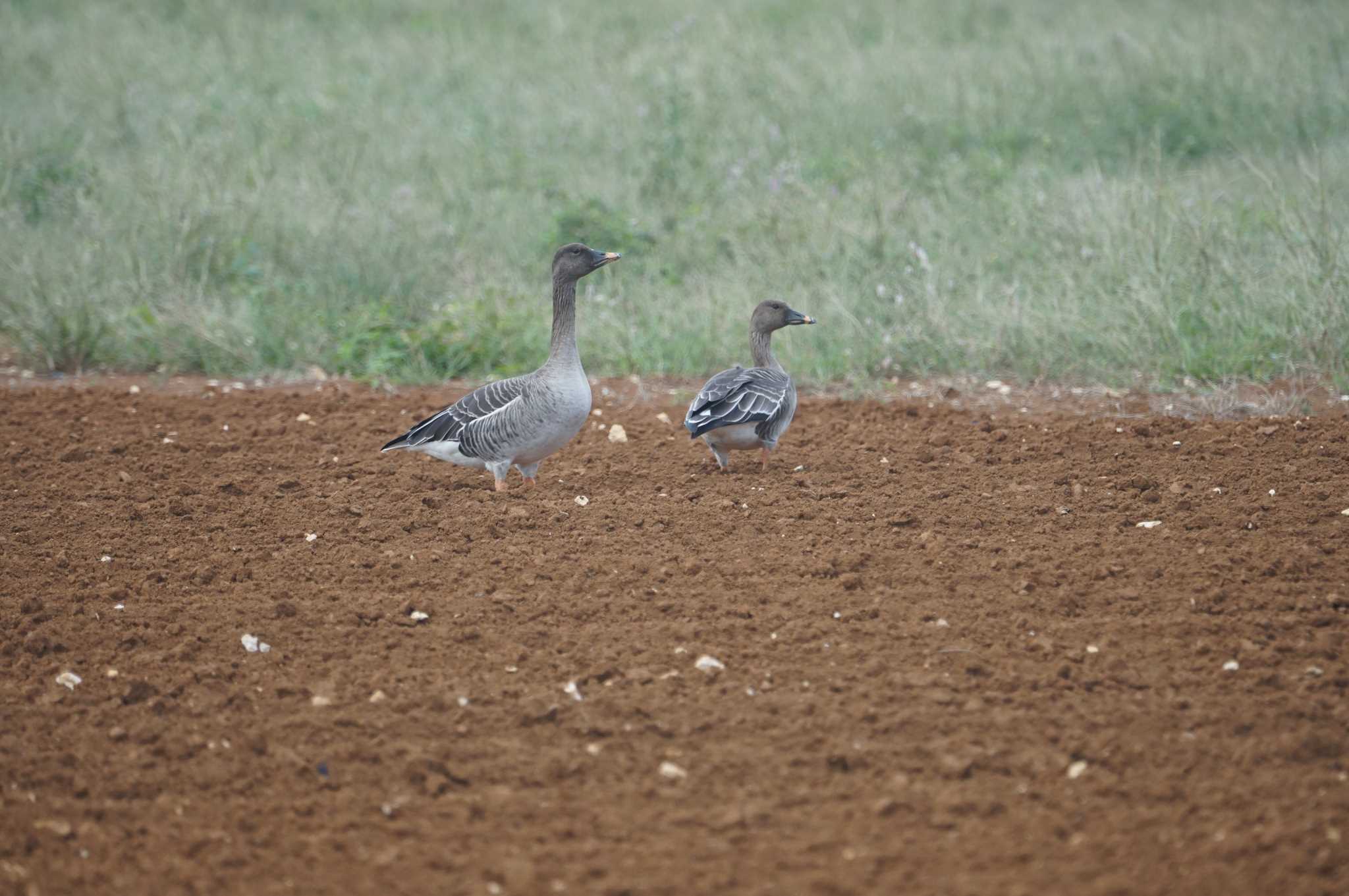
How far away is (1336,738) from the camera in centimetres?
411

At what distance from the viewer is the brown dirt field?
12.1ft

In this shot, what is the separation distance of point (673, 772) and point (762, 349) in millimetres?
3974

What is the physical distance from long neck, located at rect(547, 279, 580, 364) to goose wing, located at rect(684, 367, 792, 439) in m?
0.71

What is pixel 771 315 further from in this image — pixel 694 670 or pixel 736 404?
pixel 694 670

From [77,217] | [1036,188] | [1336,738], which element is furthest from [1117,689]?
[77,217]

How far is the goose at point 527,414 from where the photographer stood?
6.55 metres

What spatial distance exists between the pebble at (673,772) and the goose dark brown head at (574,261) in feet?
11.8

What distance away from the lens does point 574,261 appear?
710 cm

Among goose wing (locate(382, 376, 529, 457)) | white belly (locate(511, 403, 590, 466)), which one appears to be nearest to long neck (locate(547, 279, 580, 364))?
goose wing (locate(382, 376, 529, 457))

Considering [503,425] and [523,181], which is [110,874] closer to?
[503,425]

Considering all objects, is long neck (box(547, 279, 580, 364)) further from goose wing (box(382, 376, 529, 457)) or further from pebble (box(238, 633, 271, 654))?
pebble (box(238, 633, 271, 654))

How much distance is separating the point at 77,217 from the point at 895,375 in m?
7.71

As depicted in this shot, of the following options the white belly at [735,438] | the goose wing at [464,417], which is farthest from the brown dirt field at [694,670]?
the goose wing at [464,417]

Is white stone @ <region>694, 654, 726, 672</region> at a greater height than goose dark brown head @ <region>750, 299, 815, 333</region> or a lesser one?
lesser
